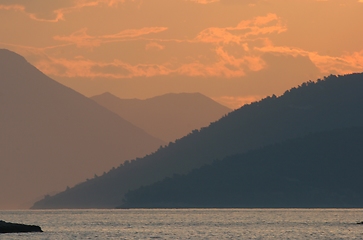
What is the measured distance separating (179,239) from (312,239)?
24.0 m

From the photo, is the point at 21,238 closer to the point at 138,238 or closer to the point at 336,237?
the point at 138,238

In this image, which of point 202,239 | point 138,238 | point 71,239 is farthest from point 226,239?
point 71,239

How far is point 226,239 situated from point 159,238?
12.7 m

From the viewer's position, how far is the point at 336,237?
198625mm

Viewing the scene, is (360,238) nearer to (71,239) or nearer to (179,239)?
(179,239)

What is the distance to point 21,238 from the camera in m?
195

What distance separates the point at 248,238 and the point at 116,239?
24.2 m

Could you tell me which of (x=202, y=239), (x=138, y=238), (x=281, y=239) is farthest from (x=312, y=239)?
(x=138, y=238)

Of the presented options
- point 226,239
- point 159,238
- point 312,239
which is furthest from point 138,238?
point 312,239

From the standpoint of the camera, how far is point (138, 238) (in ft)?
645

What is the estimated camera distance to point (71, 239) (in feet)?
641

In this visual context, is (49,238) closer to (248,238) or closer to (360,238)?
(248,238)

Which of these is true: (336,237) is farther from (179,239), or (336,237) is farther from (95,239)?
(95,239)

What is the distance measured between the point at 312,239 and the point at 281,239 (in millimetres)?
5565
